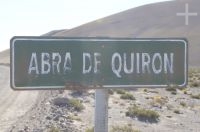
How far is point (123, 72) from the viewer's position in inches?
228

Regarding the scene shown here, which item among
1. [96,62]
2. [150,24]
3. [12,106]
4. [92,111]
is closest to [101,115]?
[96,62]

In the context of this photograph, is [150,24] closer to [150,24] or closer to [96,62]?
[150,24]

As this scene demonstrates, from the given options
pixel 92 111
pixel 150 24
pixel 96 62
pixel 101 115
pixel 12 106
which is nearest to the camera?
pixel 101 115

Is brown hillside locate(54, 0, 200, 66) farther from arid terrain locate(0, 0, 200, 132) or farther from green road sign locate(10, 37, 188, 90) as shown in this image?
green road sign locate(10, 37, 188, 90)

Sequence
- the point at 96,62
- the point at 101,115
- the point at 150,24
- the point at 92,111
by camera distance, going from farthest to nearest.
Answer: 1. the point at 150,24
2. the point at 92,111
3. the point at 96,62
4. the point at 101,115

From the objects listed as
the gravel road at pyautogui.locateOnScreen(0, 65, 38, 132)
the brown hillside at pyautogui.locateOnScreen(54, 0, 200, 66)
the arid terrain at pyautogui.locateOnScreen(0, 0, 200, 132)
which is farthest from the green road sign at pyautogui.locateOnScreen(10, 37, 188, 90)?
the brown hillside at pyautogui.locateOnScreen(54, 0, 200, 66)

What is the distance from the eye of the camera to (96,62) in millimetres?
5680

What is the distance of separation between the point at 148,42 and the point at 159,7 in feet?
608

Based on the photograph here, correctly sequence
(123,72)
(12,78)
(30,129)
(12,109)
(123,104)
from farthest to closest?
(123,104)
(12,109)
(30,129)
(123,72)
(12,78)

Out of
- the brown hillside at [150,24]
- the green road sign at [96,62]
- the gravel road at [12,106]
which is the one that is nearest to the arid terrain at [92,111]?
the gravel road at [12,106]

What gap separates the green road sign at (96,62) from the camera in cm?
552

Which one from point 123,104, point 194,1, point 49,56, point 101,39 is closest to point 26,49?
point 49,56

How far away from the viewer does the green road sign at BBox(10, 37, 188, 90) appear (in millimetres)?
5517

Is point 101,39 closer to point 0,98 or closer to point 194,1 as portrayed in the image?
point 0,98
